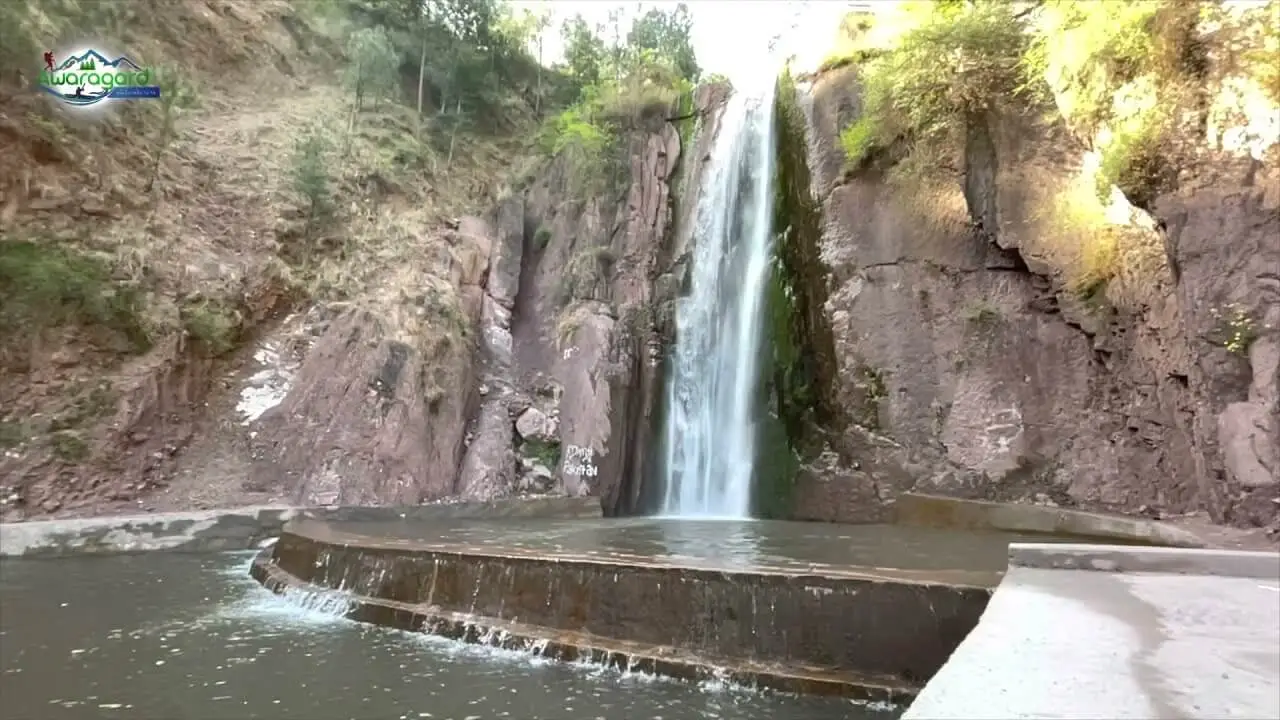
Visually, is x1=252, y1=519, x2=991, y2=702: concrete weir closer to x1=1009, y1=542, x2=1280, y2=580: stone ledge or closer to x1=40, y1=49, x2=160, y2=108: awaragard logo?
x1=1009, y1=542, x2=1280, y2=580: stone ledge

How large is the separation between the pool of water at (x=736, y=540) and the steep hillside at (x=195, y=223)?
4487mm

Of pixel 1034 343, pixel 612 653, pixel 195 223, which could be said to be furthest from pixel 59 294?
pixel 1034 343

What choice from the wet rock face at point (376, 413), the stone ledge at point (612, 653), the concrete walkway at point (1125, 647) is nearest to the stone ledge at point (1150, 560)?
the concrete walkway at point (1125, 647)

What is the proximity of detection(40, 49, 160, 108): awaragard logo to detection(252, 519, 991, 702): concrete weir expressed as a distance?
11.7m

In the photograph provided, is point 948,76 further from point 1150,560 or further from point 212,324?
point 212,324

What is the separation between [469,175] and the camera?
756 inches

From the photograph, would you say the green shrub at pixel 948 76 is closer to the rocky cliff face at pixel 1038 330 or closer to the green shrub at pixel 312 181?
the rocky cliff face at pixel 1038 330

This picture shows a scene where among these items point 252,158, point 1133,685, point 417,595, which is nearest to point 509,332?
point 252,158

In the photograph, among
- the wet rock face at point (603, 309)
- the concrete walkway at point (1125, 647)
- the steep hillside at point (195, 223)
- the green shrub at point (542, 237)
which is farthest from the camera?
the green shrub at point (542, 237)

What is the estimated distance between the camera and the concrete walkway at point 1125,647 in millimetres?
2193

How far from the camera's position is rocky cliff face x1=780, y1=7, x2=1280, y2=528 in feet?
28.4

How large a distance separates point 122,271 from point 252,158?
14.8 feet

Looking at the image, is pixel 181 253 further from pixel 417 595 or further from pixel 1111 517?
pixel 1111 517

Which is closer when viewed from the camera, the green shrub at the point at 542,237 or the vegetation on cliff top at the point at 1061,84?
the vegetation on cliff top at the point at 1061,84
